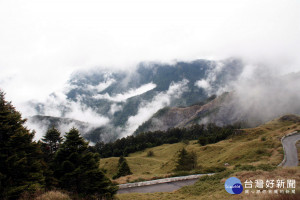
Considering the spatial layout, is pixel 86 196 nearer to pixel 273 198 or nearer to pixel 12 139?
pixel 12 139

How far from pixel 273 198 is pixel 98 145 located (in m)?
151

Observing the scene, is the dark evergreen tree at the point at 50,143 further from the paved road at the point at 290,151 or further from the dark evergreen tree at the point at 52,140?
the paved road at the point at 290,151

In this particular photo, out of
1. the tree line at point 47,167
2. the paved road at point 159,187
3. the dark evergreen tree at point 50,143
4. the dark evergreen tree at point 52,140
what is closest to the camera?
the tree line at point 47,167

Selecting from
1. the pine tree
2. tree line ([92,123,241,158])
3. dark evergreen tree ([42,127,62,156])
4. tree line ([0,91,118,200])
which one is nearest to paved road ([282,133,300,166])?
tree line ([0,91,118,200])

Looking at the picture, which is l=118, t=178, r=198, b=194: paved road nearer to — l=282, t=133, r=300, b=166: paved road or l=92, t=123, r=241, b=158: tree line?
l=282, t=133, r=300, b=166: paved road

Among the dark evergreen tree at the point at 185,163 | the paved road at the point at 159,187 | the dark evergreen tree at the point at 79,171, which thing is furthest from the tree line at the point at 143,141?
the dark evergreen tree at the point at 79,171

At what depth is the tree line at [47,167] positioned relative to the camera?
1455 cm

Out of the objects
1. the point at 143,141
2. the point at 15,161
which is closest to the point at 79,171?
the point at 15,161

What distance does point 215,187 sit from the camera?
1770 cm

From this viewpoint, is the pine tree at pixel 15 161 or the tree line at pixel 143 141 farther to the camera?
the tree line at pixel 143 141

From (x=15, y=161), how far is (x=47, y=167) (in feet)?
14.7

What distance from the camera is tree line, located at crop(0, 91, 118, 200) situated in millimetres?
14555

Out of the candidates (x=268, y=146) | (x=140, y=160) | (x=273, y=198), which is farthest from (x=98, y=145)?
(x=273, y=198)

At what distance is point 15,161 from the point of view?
1462cm
